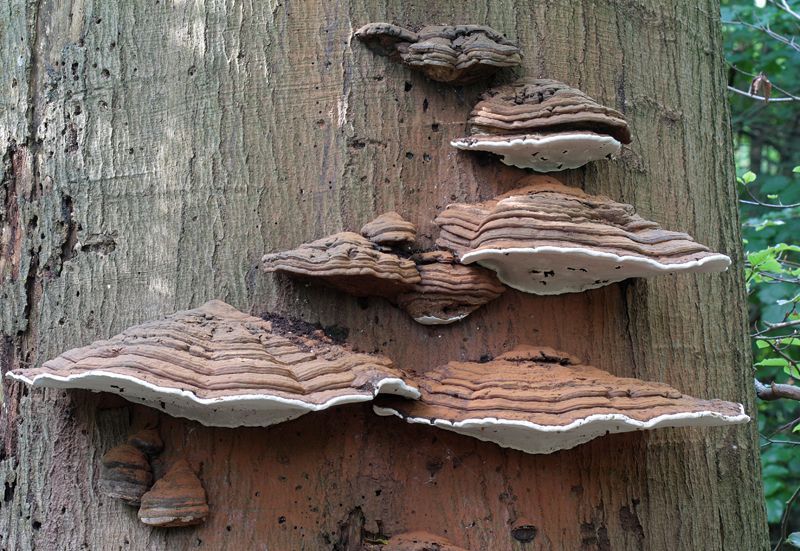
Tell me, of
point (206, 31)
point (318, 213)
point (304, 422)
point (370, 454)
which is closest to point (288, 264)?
point (318, 213)

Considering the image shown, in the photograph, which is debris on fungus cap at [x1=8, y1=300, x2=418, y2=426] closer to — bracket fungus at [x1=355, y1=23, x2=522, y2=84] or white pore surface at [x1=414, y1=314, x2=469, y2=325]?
white pore surface at [x1=414, y1=314, x2=469, y2=325]

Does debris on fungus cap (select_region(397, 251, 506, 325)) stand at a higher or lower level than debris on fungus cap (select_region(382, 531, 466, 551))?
higher

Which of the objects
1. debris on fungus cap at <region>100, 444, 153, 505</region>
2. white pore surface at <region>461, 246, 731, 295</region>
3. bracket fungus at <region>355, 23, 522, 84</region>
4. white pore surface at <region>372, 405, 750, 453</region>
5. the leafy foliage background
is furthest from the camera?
the leafy foliage background

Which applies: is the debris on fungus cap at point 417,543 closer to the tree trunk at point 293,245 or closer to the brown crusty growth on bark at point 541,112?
the tree trunk at point 293,245

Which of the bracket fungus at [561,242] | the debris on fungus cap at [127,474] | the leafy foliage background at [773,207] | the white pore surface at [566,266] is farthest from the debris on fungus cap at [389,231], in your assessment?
the leafy foliage background at [773,207]

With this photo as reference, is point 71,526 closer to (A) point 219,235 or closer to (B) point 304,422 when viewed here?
(B) point 304,422

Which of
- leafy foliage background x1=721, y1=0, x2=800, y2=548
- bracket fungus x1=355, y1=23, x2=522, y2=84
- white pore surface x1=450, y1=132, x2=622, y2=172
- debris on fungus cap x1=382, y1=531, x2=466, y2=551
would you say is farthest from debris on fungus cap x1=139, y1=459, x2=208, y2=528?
leafy foliage background x1=721, y1=0, x2=800, y2=548
